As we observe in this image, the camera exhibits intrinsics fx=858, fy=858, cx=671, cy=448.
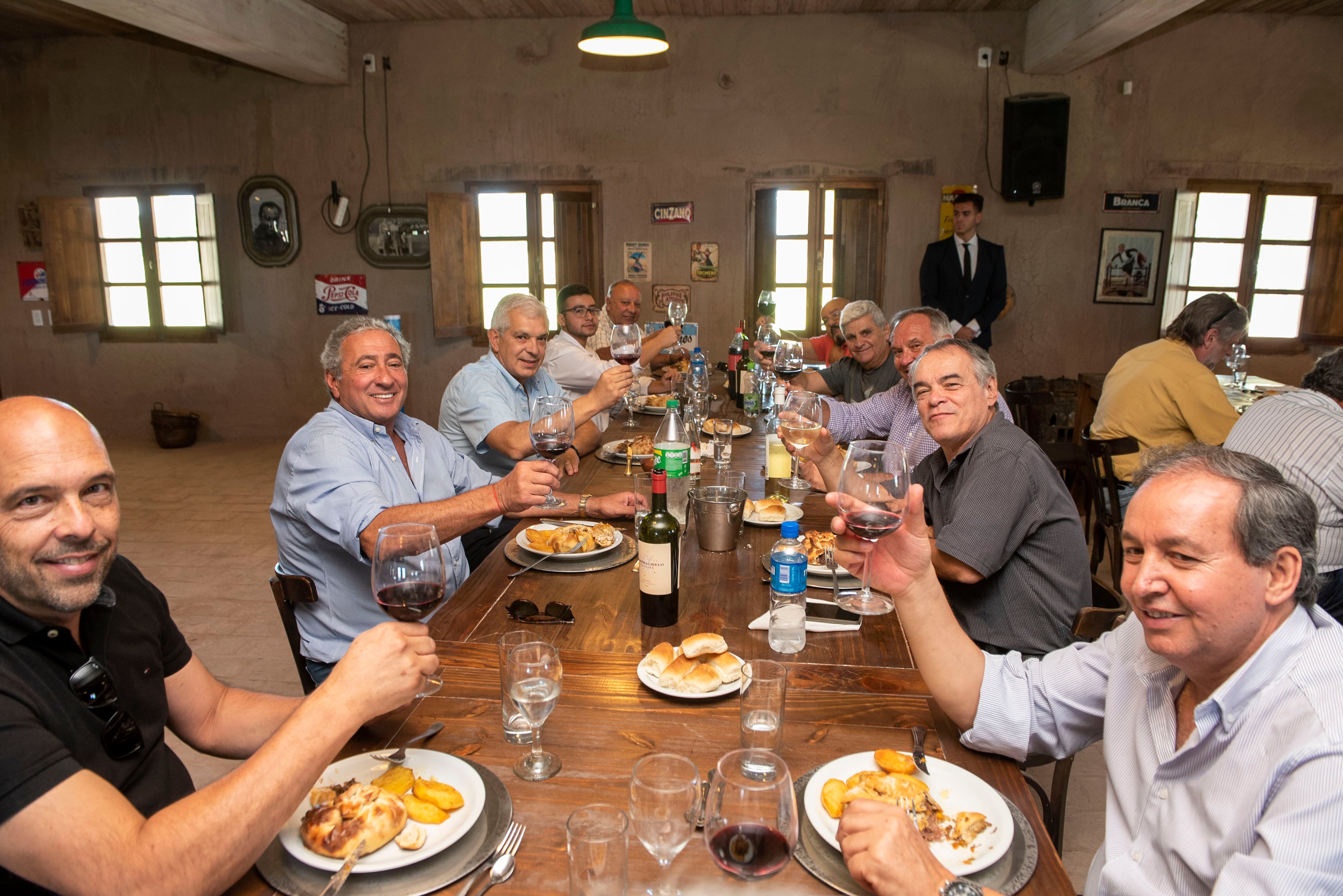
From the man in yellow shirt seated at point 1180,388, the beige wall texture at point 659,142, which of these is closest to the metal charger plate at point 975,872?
the man in yellow shirt seated at point 1180,388

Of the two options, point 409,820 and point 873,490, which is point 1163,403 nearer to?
point 873,490

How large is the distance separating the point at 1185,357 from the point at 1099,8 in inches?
122

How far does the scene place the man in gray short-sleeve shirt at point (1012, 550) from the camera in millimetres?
2094

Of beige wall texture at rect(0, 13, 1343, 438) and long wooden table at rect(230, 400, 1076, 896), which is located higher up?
beige wall texture at rect(0, 13, 1343, 438)

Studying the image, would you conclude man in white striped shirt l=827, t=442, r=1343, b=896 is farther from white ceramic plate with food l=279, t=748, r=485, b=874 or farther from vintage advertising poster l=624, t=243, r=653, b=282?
vintage advertising poster l=624, t=243, r=653, b=282

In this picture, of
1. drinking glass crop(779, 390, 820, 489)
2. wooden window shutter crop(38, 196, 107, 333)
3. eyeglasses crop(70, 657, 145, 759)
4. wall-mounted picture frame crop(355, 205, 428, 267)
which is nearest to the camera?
eyeglasses crop(70, 657, 145, 759)

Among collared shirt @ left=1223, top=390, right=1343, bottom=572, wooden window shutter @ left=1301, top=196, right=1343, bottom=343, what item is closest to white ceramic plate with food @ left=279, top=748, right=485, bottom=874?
collared shirt @ left=1223, top=390, right=1343, bottom=572

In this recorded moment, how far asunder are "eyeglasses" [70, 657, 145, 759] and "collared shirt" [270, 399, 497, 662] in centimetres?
83

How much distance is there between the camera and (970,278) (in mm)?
7363

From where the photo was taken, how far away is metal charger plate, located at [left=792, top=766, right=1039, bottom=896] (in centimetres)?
111

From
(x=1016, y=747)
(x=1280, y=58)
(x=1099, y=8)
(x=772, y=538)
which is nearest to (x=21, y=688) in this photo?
(x=1016, y=747)

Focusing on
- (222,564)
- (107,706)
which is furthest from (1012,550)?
(222,564)

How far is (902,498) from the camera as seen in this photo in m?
1.57

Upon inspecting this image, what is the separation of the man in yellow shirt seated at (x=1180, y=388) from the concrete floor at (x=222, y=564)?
1.71 m
